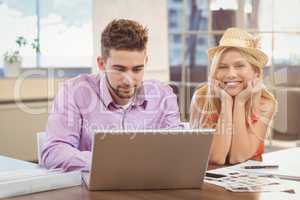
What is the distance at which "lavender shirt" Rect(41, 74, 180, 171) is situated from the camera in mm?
1902

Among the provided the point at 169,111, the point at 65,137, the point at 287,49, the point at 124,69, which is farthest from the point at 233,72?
the point at 287,49

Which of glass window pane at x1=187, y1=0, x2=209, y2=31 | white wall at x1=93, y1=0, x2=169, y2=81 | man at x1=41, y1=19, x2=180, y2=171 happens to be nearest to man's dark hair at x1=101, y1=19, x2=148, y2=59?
man at x1=41, y1=19, x2=180, y2=171

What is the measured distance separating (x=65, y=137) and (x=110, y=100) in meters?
0.27

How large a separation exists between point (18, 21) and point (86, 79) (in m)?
2.93

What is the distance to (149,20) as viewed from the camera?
17.6ft

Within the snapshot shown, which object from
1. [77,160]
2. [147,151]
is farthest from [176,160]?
[77,160]

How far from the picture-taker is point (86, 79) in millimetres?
2193

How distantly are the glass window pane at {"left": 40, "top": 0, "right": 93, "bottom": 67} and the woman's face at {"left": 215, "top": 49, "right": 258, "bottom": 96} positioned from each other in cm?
316

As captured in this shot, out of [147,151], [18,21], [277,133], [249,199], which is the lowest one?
[277,133]

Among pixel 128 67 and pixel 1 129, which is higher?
pixel 128 67

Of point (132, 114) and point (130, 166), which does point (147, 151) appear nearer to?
point (130, 166)

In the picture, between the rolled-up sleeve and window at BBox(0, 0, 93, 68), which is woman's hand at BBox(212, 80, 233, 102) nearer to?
the rolled-up sleeve

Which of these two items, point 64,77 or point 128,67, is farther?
point 64,77

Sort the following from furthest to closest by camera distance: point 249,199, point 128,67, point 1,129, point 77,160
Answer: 1. point 1,129
2. point 128,67
3. point 77,160
4. point 249,199
